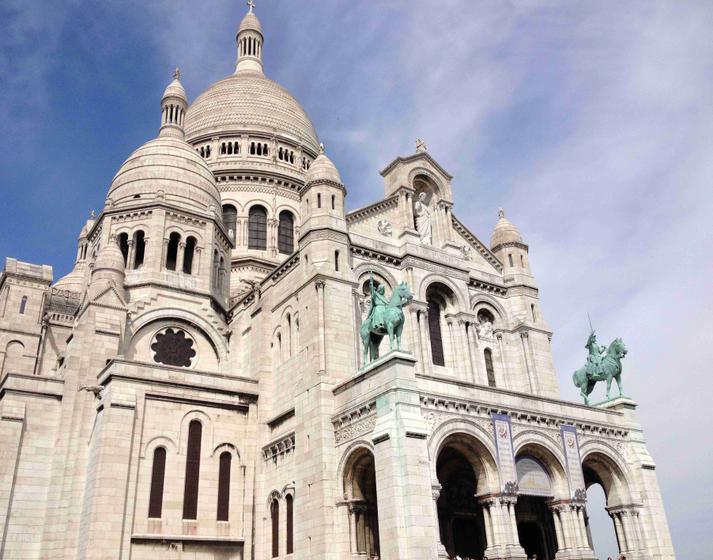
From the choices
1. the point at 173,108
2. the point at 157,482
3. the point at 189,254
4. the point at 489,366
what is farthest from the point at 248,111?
the point at 157,482

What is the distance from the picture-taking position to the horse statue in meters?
33.7

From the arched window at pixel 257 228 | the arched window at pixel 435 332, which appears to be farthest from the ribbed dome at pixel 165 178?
the arched window at pixel 435 332

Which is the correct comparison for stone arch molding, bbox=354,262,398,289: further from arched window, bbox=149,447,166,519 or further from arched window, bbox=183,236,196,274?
arched window, bbox=149,447,166,519

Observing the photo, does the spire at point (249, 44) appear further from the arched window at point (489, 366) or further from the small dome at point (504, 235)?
the arched window at point (489, 366)

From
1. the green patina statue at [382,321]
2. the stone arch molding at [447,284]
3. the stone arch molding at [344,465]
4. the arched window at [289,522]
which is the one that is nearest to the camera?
the stone arch molding at [344,465]

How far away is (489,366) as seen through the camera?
120 feet

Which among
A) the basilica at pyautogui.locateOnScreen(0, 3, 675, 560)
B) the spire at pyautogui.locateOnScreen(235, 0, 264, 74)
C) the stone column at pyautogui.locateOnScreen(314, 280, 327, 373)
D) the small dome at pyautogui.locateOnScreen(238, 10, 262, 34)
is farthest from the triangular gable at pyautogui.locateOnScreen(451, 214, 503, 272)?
the small dome at pyautogui.locateOnScreen(238, 10, 262, 34)

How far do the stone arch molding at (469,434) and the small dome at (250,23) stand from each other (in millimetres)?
57392

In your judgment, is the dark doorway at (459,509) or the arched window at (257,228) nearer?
the dark doorway at (459,509)

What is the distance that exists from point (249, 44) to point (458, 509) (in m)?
55.8

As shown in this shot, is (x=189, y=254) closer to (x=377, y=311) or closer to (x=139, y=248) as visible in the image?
(x=139, y=248)

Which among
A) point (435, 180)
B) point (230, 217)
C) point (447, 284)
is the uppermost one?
point (230, 217)

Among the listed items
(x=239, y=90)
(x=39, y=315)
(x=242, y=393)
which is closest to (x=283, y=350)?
(x=242, y=393)

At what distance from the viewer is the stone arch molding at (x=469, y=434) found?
25.6 metres
